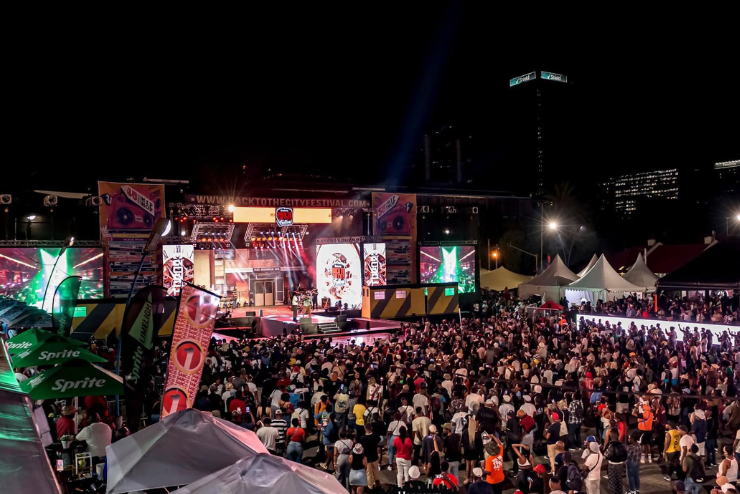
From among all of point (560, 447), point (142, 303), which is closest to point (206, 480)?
point (142, 303)

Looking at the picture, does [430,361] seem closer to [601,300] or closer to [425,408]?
[425,408]

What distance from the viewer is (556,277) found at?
3141cm

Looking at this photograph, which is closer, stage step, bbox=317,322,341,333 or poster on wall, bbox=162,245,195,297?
stage step, bbox=317,322,341,333

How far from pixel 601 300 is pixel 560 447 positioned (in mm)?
20561

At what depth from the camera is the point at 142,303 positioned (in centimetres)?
888

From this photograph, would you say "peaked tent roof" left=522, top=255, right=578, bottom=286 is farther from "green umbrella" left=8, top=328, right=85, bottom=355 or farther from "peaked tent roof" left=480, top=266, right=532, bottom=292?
"green umbrella" left=8, top=328, right=85, bottom=355

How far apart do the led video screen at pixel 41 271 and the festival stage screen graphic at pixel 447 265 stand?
17081mm

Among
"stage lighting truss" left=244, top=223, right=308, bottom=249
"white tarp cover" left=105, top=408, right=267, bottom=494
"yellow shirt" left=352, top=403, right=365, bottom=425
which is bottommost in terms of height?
"yellow shirt" left=352, top=403, right=365, bottom=425

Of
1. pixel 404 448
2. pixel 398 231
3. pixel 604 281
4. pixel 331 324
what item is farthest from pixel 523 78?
pixel 404 448

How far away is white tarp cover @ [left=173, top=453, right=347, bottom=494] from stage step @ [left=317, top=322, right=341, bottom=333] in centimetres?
2273

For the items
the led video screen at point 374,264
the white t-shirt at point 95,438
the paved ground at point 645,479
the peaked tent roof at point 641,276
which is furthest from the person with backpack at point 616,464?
the led video screen at point 374,264

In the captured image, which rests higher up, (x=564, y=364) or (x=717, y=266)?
(x=717, y=266)

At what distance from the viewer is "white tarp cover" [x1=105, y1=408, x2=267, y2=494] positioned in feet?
18.5

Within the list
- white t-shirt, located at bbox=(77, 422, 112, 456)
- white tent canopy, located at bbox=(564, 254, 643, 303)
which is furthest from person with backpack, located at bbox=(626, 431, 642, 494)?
white tent canopy, located at bbox=(564, 254, 643, 303)
